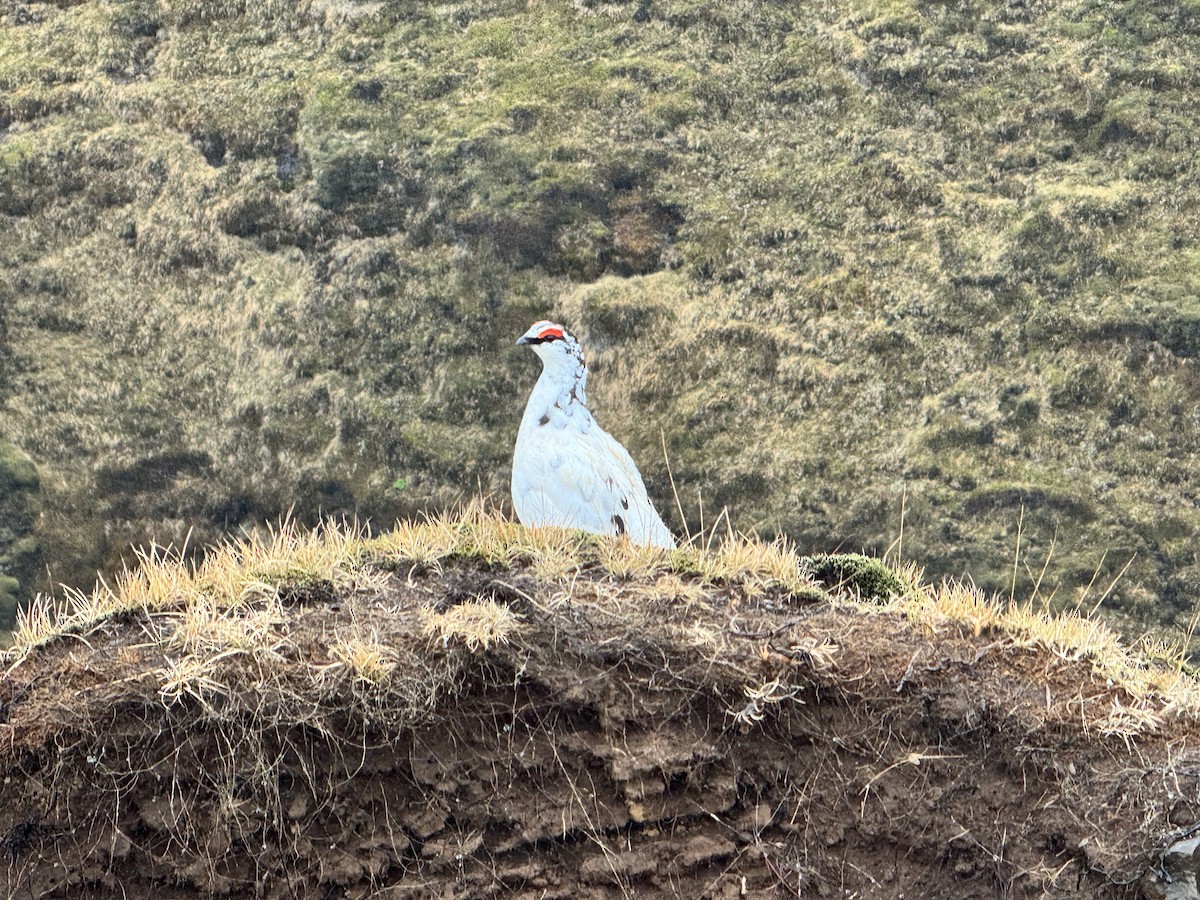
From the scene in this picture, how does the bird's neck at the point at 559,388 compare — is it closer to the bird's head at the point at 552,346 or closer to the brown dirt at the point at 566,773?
the bird's head at the point at 552,346

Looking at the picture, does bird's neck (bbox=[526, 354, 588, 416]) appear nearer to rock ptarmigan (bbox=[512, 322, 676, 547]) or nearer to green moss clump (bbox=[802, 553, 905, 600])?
rock ptarmigan (bbox=[512, 322, 676, 547])

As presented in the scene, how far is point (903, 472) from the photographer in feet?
70.2

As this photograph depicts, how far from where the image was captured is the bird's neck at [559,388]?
1024cm

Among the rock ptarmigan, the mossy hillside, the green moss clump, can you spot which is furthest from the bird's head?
the mossy hillside

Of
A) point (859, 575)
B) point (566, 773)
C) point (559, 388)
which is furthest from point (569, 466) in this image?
point (566, 773)

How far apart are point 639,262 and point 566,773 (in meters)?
18.1

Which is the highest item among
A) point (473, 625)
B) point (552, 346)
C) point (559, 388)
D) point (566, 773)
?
point (552, 346)

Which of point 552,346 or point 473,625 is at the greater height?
point 552,346

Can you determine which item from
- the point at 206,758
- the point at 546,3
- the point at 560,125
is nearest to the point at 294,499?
the point at 560,125

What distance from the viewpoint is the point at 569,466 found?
9844mm

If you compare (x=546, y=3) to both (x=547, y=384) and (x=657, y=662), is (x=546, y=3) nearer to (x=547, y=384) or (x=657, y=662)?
(x=547, y=384)

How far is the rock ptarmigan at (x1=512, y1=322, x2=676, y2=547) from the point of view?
9.77 m

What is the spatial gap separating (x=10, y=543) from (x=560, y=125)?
11674 mm

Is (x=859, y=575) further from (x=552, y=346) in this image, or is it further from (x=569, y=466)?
(x=552, y=346)
